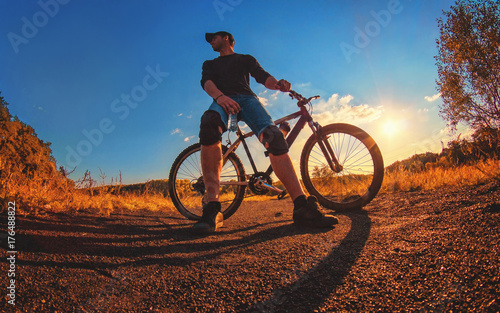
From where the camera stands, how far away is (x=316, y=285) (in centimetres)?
118

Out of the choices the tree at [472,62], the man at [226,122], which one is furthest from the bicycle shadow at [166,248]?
the tree at [472,62]

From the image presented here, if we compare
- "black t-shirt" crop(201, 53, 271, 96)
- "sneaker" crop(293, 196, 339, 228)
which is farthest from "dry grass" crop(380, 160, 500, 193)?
"black t-shirt" crop(201, 53, 271, 96)

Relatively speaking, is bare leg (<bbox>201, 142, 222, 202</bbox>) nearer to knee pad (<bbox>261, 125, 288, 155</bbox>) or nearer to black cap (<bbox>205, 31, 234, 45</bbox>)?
knee pad (<bbox>261, 125, 288, 155</bbox>)

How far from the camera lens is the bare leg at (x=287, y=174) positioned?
2.56 metres

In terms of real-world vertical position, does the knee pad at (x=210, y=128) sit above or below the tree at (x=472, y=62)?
below

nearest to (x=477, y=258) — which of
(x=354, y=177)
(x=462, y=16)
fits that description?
(x=354, y=177)

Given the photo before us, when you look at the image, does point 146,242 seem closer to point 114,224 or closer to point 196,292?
point 114,224

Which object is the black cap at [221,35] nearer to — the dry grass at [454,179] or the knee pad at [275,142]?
the knee pad at [275,142]

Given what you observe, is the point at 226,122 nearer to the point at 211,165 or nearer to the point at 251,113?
the point at 251,113

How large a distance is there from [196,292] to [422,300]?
0.96m

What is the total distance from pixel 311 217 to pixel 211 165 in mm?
1223

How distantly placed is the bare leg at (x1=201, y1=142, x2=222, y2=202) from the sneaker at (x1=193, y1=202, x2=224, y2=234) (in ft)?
0.43

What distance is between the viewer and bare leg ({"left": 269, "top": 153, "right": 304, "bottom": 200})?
2.56 meters

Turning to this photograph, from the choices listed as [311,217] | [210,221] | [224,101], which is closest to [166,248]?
[210,221]
